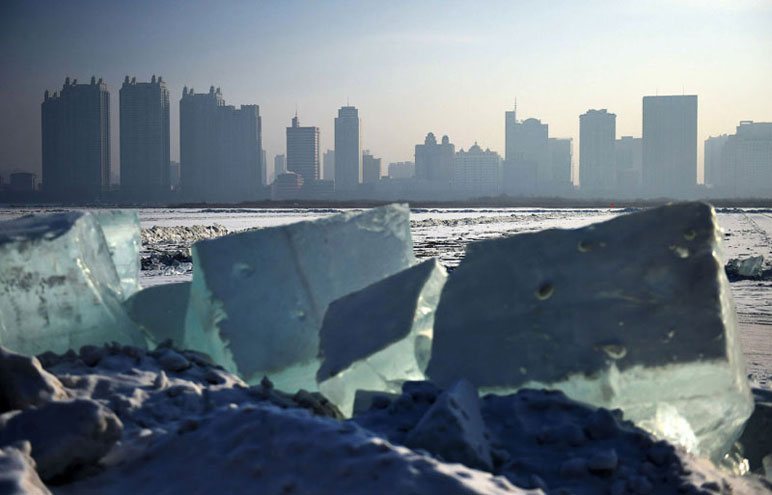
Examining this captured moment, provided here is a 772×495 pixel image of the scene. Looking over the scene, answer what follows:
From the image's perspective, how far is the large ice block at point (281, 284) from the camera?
2889 millimetres

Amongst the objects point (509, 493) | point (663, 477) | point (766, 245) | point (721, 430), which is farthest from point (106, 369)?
point (766, 245)

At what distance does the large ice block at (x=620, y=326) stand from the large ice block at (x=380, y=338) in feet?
0.38

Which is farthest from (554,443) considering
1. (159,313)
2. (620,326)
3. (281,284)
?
(159,313)

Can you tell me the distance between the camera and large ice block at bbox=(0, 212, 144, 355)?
2.77 metres

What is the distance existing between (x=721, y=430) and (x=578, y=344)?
609 millimetres

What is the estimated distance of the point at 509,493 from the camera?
4.39 ft

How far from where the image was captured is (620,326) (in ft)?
7.47

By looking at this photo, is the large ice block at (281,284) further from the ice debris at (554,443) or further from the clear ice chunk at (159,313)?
the ice debris at (554,443)

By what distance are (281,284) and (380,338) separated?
0.82m

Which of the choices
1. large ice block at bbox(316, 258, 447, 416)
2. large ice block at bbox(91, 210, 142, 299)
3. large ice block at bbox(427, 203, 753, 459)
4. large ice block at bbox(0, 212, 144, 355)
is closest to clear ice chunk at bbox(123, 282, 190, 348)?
large ice block at bbox(0, 212, 144, 355)

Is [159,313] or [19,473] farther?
[159,313]

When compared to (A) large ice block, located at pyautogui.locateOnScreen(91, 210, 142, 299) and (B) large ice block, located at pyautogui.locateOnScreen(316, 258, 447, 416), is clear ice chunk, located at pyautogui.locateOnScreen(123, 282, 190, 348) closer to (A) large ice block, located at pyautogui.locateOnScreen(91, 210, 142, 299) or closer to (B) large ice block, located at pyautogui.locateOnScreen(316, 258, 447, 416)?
(A) large ice block, located at pyautogui.locateOnScreen(91, 210, 142, 299)

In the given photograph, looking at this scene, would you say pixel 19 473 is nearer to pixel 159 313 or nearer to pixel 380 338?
pixel 380 338

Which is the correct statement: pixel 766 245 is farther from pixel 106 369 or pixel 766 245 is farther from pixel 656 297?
pixel 106 369
